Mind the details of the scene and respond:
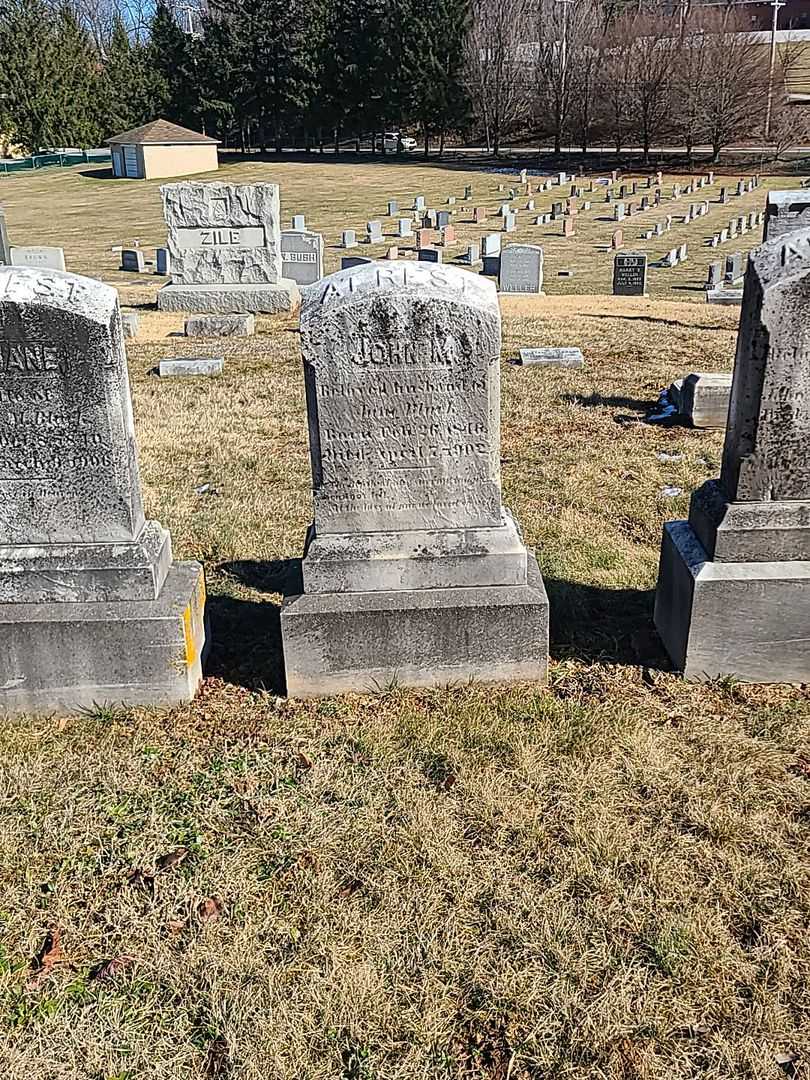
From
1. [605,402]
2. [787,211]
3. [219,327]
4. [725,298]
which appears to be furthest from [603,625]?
[725,298]

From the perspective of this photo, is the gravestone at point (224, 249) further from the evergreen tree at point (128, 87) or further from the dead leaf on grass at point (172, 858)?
the evergreen tree at point (128, 87)

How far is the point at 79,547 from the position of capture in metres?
4.41

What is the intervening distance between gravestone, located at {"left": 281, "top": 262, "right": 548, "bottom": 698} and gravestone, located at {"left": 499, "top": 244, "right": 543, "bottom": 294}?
13.3m

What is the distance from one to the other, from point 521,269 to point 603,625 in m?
13.4

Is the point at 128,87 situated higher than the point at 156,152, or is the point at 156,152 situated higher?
the point at 128,87

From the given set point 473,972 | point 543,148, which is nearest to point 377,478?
point 473,972

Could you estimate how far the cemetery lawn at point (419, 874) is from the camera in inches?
110

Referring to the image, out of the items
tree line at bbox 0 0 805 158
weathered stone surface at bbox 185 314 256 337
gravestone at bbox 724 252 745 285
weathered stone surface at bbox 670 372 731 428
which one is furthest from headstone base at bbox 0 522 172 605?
tree line at bbox 0 0 805 158

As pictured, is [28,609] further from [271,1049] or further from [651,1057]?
[651,1057]

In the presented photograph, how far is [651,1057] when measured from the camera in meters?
2.71

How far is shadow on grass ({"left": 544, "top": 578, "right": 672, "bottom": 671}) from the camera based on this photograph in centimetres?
488

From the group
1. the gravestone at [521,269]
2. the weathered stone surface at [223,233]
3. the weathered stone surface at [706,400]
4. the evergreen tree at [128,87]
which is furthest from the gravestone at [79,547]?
the evergreen tree at [128,87]

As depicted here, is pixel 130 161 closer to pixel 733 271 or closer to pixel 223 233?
pixel 223 233

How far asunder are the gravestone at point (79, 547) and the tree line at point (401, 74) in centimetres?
4719
